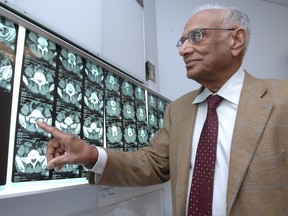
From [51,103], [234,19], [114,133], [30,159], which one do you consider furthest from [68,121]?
[234,19]

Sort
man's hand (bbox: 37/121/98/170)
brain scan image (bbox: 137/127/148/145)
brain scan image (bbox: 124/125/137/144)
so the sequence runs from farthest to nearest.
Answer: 1. brain scan image (bbox: 137/127/148/145)
2. brain scan image (bbox: 124/125/137/144)
3. man's hand (bbox: 37/121/98/170)

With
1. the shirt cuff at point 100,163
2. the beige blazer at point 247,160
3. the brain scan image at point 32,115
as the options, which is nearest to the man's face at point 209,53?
the beige blazer at point 247,160

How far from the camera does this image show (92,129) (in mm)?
1192

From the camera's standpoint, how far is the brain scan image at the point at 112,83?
136 centimetres

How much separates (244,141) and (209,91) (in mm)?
295

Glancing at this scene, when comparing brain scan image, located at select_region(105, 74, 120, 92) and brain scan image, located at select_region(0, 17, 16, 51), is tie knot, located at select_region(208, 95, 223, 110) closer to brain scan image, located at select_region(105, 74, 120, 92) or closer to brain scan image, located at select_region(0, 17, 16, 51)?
brain scan image, located at select_region(105, 74, 120, 92)

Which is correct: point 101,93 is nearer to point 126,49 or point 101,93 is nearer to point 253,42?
point 126,49

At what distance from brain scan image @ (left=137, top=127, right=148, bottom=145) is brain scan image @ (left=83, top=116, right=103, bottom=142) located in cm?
40

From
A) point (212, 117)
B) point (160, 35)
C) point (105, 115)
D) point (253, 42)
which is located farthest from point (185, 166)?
point (253, 42)

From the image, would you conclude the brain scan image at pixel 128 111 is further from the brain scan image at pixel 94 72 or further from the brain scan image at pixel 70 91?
the brain scan image at pixel 70 91

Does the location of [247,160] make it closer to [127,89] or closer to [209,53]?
[209,53]

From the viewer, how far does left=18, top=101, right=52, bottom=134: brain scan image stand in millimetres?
879

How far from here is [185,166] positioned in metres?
0.92

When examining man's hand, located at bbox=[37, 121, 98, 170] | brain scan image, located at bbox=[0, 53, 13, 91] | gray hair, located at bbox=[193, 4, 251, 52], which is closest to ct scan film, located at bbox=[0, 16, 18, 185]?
brain scan image, located at bbox=[0, 53, 13, 91]
